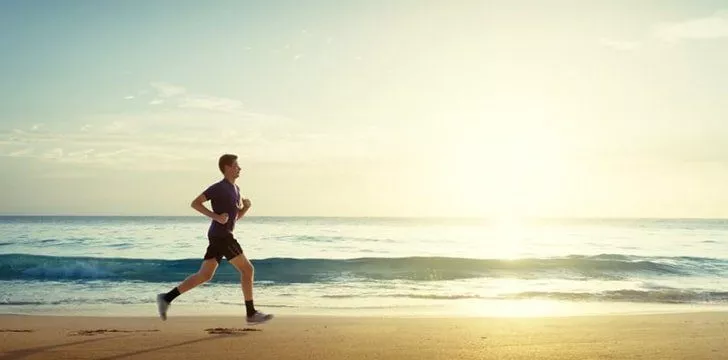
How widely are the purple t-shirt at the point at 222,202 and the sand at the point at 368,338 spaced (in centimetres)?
115

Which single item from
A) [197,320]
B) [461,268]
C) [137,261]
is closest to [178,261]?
[137,261]

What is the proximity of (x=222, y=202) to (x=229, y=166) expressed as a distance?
436mm

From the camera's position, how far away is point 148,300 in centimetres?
1315

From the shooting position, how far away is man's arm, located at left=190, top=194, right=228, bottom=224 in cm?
761

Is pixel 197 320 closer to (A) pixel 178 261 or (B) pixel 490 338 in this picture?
(B) pixel 490 338

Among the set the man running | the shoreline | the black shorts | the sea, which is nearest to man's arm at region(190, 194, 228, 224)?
the man running

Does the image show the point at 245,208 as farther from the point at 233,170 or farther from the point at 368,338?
the point at 368,338

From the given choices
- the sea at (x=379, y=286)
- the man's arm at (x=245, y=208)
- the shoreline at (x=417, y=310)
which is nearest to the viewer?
the man's arm at (x=245, y=208)

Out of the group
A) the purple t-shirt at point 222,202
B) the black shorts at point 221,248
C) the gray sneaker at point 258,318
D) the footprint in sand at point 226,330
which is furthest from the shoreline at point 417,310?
the purple t-shirt at point 222,202

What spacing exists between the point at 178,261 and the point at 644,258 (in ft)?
60.2

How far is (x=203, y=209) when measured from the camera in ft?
25.0

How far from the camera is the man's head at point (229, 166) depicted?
7.94m

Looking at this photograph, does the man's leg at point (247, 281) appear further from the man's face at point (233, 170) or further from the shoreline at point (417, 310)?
the shoreline at point (417, 310)

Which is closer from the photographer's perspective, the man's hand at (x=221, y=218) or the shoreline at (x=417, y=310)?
the man's hand at (x=221, y=218)
